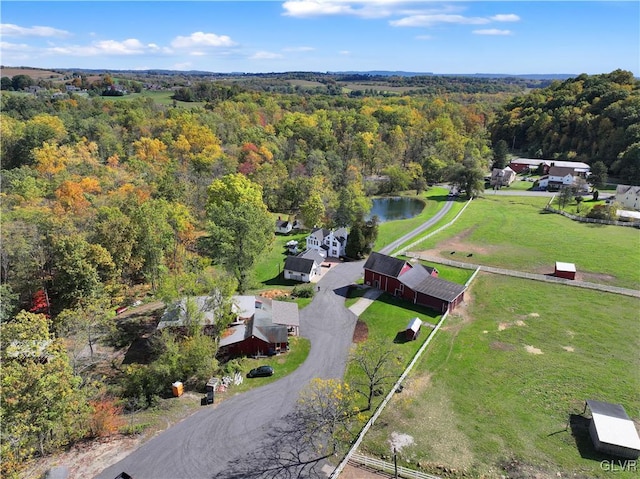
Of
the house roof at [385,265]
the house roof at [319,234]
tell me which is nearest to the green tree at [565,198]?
the house roof at [319,234]

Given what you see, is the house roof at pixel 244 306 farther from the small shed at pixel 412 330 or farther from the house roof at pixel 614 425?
the house roof at pixel 614 425

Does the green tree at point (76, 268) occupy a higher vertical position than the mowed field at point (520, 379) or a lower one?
higher

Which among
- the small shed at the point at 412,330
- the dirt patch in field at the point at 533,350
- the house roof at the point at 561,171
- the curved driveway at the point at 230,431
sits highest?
the house roof at the point at 561,171

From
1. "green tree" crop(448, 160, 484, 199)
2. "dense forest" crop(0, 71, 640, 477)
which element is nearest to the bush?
"dense forest" crop(0, 71, 640, 477)

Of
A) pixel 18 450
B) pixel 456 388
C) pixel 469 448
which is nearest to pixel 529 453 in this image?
pixel 469 448

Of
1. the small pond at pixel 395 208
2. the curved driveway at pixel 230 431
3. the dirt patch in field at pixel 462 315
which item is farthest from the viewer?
the small pond at pixel 395 208
